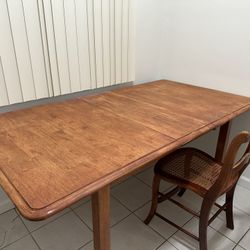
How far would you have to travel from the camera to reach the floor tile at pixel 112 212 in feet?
5.47

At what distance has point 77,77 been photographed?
5.37 ft

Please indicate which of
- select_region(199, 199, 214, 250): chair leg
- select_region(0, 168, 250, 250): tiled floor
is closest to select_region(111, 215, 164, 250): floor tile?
select_region(0, 168, 250, 250): tiled floor

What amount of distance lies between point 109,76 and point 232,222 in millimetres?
1321

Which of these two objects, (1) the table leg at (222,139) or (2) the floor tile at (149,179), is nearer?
Result: (1) the table leg at (222,139)

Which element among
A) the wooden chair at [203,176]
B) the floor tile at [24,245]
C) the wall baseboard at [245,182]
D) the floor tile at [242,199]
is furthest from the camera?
the wall baseboard at [245,182]

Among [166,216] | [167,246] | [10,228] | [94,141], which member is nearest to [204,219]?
[167,246]

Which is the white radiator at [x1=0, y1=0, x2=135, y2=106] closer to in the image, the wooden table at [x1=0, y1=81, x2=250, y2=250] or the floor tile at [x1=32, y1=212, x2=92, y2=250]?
the wooden table at [x1=0, y1=81, x2=250, y2=250]

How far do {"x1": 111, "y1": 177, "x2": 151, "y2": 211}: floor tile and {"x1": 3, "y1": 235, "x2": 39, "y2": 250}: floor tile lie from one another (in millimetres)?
660

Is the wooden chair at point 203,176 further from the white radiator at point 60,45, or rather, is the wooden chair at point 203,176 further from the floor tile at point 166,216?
the white radiator at point 60,45

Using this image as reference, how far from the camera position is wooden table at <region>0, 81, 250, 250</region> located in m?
0.75

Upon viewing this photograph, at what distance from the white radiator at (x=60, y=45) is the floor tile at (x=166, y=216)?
980 mm

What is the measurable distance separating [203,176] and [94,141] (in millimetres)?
710

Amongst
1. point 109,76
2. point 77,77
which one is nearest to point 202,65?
point 109,76

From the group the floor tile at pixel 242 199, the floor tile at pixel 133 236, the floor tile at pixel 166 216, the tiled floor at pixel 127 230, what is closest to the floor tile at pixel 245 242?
the tiled floor at pixel 127 230
